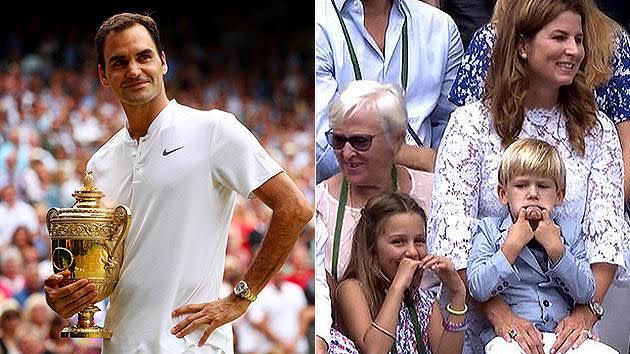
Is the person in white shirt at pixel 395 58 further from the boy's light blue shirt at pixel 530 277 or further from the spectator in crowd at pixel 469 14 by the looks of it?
the boy's light blue shirt at pixel 530 277

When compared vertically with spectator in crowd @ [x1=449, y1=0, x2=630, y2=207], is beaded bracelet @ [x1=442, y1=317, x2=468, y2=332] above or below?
below

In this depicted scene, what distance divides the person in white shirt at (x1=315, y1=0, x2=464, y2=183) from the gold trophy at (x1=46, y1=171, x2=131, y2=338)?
500 mm

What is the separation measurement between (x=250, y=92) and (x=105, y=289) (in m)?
6.75

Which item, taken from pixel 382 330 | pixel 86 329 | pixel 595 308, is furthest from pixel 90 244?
pixel 595 308

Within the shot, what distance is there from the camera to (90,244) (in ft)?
11.0

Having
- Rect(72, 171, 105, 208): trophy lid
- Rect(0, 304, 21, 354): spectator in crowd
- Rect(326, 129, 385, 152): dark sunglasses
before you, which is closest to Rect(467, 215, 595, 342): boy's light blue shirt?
Rect(326, 129, 385, 152): dark sunglasses

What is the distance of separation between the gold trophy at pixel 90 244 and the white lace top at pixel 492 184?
0.75m

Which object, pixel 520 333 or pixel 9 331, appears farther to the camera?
pixel 9 331

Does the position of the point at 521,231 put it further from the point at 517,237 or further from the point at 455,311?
the point at 455,311

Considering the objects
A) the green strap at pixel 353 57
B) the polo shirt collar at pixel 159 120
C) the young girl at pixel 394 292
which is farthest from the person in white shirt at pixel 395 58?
the polo shirt collar at pixel 159 120

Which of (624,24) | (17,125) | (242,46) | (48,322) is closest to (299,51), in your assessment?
(242,46)

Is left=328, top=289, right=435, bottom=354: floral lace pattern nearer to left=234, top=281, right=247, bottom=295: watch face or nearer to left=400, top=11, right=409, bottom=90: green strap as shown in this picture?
left=234, top=281, right=247, bottom=295: watch face

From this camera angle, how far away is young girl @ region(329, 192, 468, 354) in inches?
131

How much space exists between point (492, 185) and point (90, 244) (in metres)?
0.97
